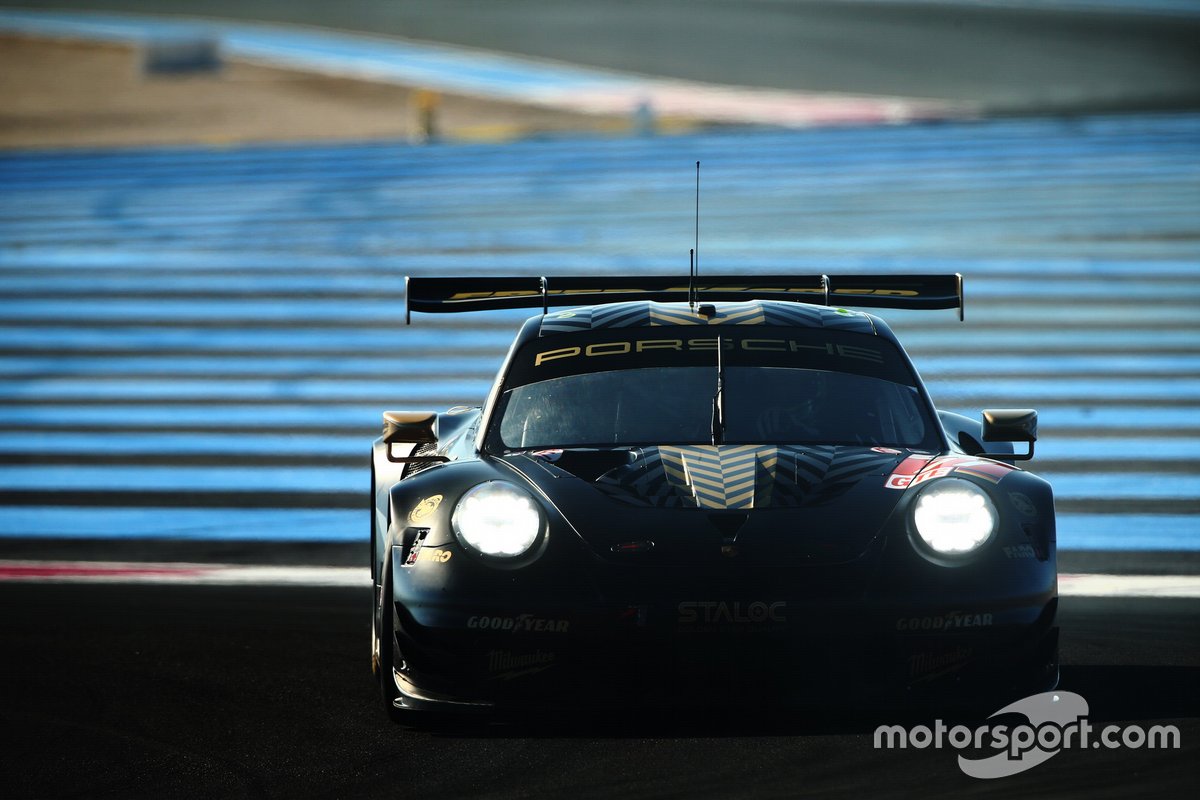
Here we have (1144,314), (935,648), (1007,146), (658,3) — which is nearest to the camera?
(935,648)

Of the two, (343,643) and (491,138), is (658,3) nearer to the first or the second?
(491,138)

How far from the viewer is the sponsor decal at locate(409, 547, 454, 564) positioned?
462 centimetres

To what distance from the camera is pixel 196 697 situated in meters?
5.70

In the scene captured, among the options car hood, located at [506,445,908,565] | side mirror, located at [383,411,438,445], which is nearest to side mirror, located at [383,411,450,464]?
side mirror, located at [383,411,438,445]

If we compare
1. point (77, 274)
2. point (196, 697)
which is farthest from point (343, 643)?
point (77, 274)

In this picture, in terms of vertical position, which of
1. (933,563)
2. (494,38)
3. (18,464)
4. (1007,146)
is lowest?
(18,464)

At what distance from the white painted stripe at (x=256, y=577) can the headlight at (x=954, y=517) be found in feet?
9.13

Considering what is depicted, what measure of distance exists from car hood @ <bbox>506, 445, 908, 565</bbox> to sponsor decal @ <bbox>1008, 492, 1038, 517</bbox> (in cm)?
32

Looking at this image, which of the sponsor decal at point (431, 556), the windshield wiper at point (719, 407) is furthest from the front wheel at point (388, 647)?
the windshield wiper at point (719, 407)

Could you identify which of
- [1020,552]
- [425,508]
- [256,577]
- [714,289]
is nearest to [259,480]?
[256,577]

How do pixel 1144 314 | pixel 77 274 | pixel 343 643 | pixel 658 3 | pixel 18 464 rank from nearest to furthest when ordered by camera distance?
pixel 343 643
pixel 18 464
pixel 1144 314
pixel 77 274
pixel 658 3

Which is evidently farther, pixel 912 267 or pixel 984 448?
pixel 912 267

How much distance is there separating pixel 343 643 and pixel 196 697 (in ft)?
2.88

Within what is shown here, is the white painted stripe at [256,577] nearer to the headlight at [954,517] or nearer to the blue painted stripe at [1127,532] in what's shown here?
the blue painted stripe at [1127,532]
